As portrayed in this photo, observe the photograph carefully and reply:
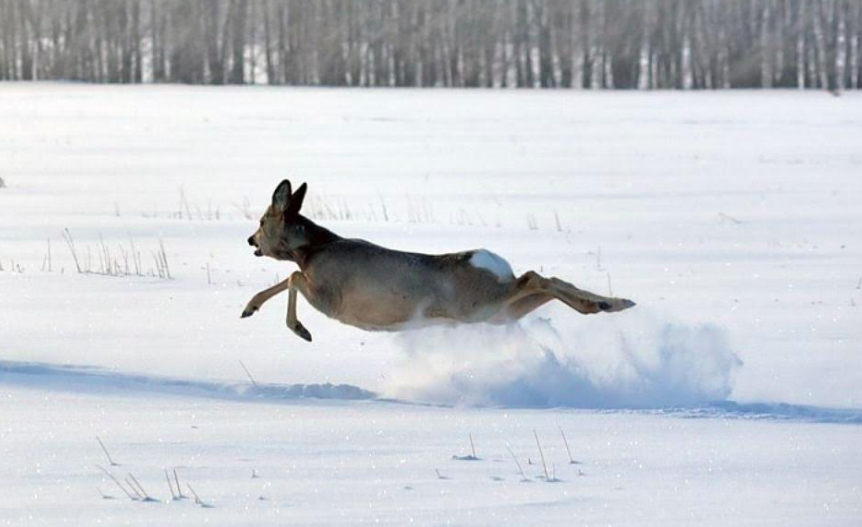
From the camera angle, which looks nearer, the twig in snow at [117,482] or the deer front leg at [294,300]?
the twig in snow at [117,482]

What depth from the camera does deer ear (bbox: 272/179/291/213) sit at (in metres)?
8.48

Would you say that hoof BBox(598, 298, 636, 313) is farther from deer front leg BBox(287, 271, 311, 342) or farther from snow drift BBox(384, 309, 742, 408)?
deer front leg BBox(287, 271, 311, 342)

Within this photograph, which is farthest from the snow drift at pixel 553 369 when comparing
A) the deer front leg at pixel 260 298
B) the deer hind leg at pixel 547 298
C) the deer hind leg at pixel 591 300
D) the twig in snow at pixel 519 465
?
the twig in snow at pixel 519 465

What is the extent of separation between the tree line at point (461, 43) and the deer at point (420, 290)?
56312 millimetres

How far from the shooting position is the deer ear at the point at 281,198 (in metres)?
8.48

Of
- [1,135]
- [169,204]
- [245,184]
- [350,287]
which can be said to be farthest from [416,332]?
[1,135]

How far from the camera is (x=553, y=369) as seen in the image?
795 centimetres

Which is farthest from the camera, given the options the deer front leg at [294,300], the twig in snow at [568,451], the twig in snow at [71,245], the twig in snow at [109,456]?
the twig in snow at [71,245]

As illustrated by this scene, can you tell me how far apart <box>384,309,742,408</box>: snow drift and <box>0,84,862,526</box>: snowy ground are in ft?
0.05

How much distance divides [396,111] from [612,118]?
5.72 m

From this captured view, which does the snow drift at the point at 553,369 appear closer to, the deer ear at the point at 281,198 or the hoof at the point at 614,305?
the hoof at the point at 614,305

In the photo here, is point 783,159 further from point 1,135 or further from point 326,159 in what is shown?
point 1,135

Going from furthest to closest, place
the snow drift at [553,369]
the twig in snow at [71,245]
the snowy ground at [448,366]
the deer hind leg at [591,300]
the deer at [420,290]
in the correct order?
the twig in snow at [71,245], the deer at [420,290], the deer hind leg at [591,300], the snow drift at [553,369], the snowy ground at [448,366]

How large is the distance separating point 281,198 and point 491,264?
47.0 inches
